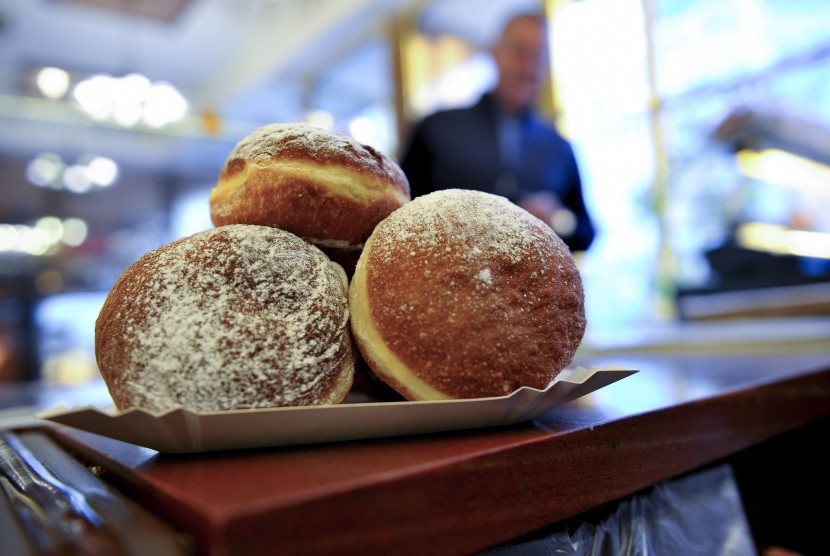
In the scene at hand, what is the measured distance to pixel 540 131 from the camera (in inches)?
87.5

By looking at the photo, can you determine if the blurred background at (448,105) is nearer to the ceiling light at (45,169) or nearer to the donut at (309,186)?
the ceiling light at (45,169)

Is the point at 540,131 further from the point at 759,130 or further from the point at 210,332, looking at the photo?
the point at 210,332

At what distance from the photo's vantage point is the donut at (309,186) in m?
0.54

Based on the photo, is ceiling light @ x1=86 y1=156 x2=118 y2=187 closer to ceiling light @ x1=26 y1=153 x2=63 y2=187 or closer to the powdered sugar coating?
ceiling light @ x1=26 y1=153 x2=63 y2=187

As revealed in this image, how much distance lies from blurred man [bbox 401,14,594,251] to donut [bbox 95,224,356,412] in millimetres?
1543

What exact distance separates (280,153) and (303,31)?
4170 millimetres

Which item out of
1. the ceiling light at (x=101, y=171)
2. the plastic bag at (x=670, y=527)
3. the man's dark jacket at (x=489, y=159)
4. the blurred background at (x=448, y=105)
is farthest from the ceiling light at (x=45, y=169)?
the plastic bag at (x=670, y=527)

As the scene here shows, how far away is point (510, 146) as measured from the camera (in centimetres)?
220

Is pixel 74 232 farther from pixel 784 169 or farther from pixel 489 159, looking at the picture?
pixel 784 169

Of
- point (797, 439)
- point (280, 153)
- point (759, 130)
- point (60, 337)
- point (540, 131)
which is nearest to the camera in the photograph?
point (280, 153)

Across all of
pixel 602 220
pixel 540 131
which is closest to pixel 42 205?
pixel 540 131

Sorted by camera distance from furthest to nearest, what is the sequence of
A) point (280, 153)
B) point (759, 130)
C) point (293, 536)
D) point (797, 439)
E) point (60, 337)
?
point (60, 337), point (759, 130), point (797, 439), point (280, 153), point (293, 536)

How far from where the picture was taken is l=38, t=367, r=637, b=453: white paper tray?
1.32 feet

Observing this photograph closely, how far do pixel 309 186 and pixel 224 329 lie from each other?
6.6 inches
